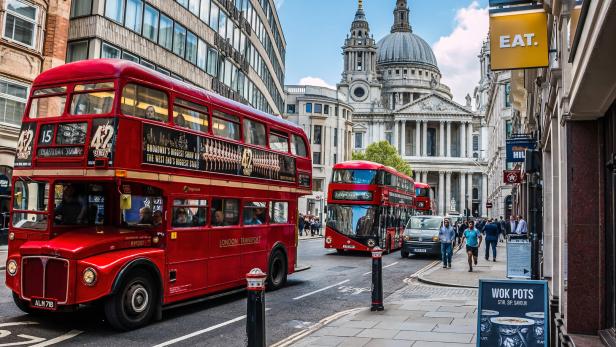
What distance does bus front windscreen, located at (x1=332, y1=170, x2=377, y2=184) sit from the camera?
25172 mm

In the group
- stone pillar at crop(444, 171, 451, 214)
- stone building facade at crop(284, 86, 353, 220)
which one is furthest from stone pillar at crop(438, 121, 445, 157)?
stone building facade at crop(284, 86, 353, 220)

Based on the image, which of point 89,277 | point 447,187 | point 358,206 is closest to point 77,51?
point 358,206

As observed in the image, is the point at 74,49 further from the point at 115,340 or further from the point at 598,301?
the point at 598,301

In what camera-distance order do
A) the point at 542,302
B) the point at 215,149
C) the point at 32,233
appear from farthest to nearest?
the point at 215,149 < the point at 32,233 < the point at 542,302

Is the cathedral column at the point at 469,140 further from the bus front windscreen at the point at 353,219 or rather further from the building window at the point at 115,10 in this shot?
the building window at the point at 115,10

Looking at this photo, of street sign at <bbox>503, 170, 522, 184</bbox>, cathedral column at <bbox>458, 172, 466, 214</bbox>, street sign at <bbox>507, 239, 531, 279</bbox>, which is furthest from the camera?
cathedral column at <bbox>458, 172, 466, 214</bbox>

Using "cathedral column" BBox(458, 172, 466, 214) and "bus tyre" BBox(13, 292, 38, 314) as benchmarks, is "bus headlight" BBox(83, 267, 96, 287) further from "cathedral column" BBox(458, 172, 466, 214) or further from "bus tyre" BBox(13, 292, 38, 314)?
"cathedral column" BBox(458, 172, 466, 214)

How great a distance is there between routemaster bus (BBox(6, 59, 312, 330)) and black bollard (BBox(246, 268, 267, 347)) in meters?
3.15

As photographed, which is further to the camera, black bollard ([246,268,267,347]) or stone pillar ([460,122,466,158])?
stone pillar ([460,122,466,158])

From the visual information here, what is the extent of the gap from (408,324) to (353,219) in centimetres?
1557

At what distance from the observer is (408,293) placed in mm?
14531

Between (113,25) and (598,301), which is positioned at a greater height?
(113,25)

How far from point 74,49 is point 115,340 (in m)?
18.9

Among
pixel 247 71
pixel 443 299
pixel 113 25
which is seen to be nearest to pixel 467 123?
pixel 247 71
